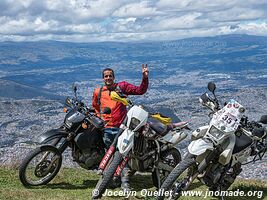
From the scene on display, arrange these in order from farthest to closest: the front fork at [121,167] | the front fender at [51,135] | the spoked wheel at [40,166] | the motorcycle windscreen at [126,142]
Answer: the front fender at [51,135], the spoked wheel at [40,166], the front fork at [121,167], the motorcycle windscreen at [126,142]

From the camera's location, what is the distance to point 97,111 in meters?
9.20

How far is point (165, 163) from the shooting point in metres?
8.65

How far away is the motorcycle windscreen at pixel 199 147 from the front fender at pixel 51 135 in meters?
2.83

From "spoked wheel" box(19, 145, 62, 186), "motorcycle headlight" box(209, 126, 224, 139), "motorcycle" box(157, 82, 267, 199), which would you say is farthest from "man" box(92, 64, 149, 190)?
"motorcycle headlight" box(209, 126, 224, 139)

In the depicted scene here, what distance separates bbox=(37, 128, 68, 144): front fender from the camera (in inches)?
321

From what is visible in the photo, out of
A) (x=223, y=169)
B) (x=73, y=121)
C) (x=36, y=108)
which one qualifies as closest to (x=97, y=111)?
(x=73, y=121)

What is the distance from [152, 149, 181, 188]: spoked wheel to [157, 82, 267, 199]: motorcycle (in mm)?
1604

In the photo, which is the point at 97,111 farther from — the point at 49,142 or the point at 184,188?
the point at 184,188

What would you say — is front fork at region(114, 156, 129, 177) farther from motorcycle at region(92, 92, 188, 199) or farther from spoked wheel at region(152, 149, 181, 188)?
spoked wheel at region(152, 149, 181, 188)

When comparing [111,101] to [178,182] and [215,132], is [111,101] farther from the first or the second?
[215,132]

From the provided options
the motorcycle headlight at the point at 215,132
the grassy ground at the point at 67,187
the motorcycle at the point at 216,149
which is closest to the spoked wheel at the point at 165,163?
the grassy ground at the point at 67,187

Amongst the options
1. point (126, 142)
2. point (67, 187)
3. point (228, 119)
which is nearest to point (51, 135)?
point (67, 187)

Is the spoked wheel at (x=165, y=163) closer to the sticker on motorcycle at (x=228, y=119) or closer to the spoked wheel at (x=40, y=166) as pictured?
the spoked wheel at (x=40, y=166)

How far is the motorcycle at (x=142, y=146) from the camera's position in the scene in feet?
24.0
